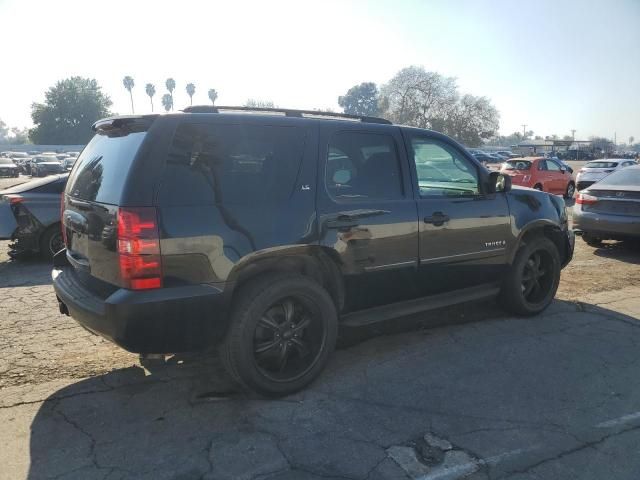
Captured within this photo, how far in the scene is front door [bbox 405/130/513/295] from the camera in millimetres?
4129

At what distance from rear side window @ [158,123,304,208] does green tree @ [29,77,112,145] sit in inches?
3326

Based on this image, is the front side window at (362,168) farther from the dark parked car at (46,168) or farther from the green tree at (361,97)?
the green tree at (361,97)

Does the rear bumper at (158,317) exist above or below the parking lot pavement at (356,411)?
above

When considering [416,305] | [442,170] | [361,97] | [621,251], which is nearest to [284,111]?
[442,170]

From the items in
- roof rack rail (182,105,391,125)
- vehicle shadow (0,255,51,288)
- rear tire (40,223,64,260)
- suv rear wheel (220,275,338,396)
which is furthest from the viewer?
rear tire (40,223,64,260)

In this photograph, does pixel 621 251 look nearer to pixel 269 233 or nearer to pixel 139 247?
pixel 269 233

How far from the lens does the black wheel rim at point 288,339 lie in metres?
3.39

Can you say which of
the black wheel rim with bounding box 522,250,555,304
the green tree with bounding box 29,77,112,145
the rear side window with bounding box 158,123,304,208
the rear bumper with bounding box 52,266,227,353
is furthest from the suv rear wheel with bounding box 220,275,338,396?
the green tree with bounding box 29,77,112,145

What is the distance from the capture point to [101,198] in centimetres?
312

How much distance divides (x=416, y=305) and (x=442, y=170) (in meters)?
1.28

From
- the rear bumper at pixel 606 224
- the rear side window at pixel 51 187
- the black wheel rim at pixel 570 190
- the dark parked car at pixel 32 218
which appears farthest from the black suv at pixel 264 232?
the black wheel rim at pixel 570 190

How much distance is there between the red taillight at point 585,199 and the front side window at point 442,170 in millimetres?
5039

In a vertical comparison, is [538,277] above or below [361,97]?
below

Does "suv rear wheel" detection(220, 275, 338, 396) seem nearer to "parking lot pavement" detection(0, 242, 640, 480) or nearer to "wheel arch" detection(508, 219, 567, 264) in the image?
"parking lot pavement" detection(0, 242, 640, 480)
